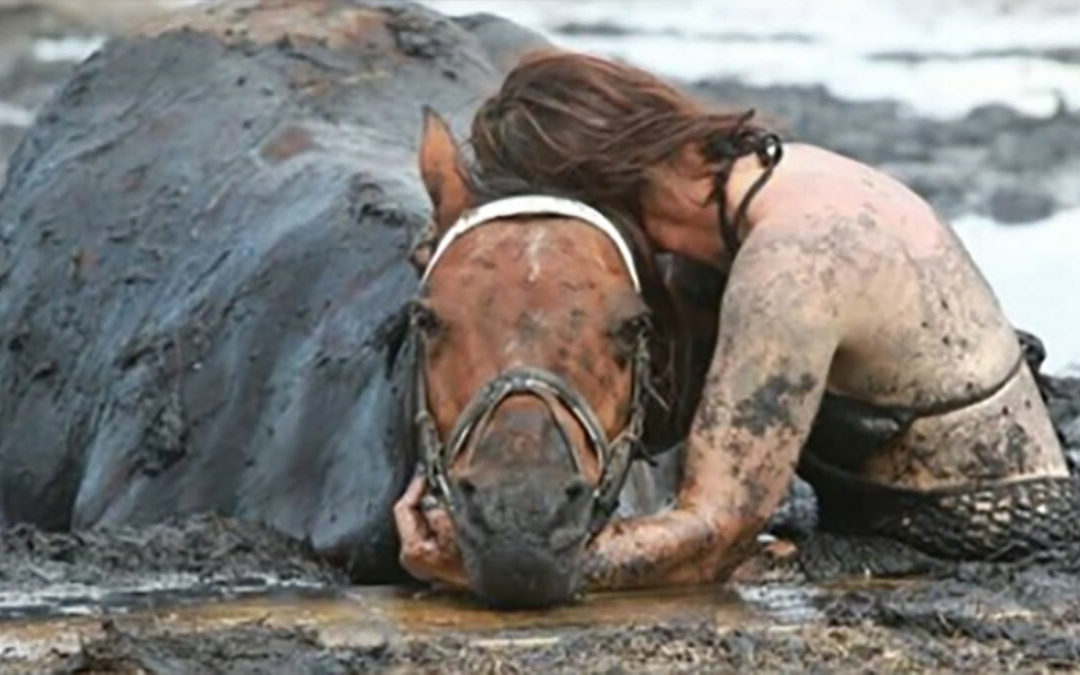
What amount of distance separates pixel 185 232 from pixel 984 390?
2.56 m

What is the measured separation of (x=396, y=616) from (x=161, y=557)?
40.5 inches

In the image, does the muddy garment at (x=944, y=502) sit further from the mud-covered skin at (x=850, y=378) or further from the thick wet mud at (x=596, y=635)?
the thick wet mud at (x=596, y=635)

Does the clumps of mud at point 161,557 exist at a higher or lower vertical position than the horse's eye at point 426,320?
lower

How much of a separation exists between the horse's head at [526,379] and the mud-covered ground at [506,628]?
134mm

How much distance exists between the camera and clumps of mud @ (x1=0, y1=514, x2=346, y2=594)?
656 cm

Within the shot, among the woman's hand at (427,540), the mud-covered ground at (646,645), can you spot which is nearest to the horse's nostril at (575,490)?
the mud-covered ground at (646,645)

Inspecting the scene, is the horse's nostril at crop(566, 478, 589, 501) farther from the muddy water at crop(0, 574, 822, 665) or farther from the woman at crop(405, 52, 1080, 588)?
the woman at crop(405, 52, 1080, 588)

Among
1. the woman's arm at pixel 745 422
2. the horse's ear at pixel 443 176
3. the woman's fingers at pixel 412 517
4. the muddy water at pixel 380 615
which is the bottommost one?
the muddy water at pixel 380 615

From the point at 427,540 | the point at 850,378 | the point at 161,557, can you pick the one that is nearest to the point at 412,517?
the point at 427,540

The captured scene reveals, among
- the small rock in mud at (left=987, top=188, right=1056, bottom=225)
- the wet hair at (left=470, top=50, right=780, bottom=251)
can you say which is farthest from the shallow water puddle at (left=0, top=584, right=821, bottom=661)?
the small rock in mud at (left=987, top=188, right=1056, bottom=225)

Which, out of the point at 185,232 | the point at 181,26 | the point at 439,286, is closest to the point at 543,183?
the point at 439,286

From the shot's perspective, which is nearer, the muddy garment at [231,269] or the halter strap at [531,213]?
the halter strap at [531,213]

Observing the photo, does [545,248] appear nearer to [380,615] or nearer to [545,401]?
[545,401]

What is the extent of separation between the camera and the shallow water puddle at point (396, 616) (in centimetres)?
562
